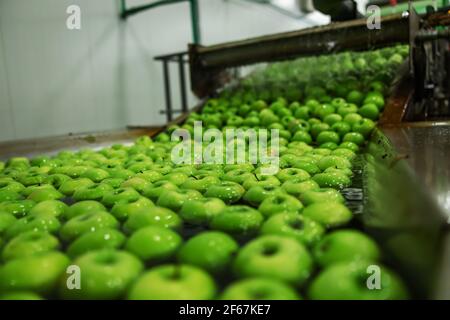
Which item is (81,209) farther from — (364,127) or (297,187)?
(364,127)

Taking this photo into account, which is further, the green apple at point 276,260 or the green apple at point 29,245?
the green apple at point 29,245

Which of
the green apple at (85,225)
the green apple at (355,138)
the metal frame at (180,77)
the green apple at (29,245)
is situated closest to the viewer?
the green apple at (29,245)

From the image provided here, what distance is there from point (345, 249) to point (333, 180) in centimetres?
77

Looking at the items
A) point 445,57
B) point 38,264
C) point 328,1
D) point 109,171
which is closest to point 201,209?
point 38,264

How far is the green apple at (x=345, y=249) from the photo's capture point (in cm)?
93

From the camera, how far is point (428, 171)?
48.9 inches

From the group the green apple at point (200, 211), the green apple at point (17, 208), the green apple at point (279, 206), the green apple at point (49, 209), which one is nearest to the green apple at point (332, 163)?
the green apple at point (279, 206)

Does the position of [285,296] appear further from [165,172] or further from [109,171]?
[109,171]

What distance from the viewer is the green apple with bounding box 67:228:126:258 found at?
3.46 feet

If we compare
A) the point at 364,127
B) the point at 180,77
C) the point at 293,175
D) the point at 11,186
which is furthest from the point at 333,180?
the point at 180,77

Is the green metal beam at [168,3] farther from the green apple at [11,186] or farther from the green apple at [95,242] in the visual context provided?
the green apple at [95,242]

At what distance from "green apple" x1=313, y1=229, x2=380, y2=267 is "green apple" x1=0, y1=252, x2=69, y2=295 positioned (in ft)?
2.05

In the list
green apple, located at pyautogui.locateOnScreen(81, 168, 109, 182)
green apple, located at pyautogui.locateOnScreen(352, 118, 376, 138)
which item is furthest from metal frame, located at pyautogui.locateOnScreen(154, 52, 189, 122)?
green apple, located at pyautogui.locateOnScreen(81, 168, 109, 182)

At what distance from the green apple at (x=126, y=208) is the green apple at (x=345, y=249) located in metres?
0.61
